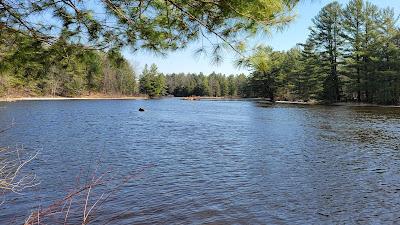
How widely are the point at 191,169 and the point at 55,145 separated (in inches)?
358

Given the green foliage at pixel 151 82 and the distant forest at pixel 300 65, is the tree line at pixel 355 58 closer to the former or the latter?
the distant forest at pixel 300 65

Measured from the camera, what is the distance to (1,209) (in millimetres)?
8859

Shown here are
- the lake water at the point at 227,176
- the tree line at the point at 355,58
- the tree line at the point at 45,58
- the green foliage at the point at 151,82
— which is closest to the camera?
the tree line at the point at 45,58

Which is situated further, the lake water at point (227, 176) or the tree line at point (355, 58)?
the tree line at point (355, 58)

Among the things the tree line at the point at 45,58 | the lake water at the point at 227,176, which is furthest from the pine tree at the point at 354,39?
the tree line at the point at 45,58

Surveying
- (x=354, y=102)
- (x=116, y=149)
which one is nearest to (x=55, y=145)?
(x=116, y=149)

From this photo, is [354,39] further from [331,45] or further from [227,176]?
[227,176]

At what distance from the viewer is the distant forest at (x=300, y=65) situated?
5754mm

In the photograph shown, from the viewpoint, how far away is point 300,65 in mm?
83562

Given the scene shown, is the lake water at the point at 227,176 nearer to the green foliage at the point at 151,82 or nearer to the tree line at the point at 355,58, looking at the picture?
the tree line at the point at 355,58

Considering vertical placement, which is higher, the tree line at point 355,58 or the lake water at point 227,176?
the tree line at point 355,58

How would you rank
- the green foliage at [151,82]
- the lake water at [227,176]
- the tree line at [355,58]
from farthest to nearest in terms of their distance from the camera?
the green foliage at [151,82]
the tree line at [355,58]
the lake water at [227,176]

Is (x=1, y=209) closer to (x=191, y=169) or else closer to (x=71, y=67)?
(x=71, y=67)

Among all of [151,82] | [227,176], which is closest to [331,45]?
[227,176]
